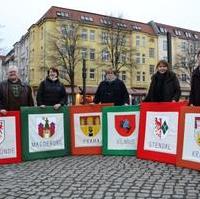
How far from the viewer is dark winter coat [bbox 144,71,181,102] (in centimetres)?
907

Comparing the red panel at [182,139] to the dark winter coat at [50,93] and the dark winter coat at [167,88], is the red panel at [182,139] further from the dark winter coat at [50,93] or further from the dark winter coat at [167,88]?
the dark winter coat at [50,93]

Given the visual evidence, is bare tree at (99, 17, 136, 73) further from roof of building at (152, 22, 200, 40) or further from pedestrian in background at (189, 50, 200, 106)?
pedestrian in background at (189, 50, 200, 106)

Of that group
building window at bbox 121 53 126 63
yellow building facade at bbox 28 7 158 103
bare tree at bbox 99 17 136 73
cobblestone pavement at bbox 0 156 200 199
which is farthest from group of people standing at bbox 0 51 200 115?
yellow building facade at bbox 28 7 158 103

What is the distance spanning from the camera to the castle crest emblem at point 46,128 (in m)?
9.55

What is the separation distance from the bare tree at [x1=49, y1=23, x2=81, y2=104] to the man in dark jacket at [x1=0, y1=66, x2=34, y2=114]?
4294 centimetres

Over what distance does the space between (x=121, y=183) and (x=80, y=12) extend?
7241cm

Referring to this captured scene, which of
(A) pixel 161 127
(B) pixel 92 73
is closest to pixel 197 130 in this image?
(A) pixel 161 127

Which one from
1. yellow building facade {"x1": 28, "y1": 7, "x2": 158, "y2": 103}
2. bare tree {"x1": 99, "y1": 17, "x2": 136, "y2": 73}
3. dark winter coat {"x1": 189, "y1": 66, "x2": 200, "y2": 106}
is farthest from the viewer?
yellow building facade {"x1": 28, "y1": 7, "x2": 158, "y2": 103}

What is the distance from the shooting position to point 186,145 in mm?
8023

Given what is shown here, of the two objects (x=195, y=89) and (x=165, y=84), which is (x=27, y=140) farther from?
(x=195, y=89)

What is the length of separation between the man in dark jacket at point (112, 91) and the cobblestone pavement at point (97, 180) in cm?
185

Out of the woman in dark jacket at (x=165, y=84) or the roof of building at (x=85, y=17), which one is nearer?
the woman in dark jacket at (x=165, y=84)

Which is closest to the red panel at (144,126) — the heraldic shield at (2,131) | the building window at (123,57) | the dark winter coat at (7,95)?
the dark winter coat at (7,95)

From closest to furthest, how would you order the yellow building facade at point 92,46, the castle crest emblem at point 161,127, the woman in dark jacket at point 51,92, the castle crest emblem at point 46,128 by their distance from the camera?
the castle crest emblem at point 161,127 → the castle crest emblem at point 46,128 → the woman in dark jacket at point 51,92 → the yellow building facade at point 92,46
